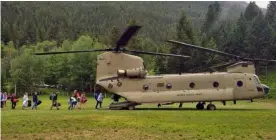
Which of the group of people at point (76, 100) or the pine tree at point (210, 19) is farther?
the pine tree at point (210, 19)

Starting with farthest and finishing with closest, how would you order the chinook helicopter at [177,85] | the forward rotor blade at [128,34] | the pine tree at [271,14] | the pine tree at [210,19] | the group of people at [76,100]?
1. the pine tree at [210,19]
2. the pine tree at [271,14]
3. the group of people at [76,100]
4. the chinook helicopter at [177,85]
5. the forward rotor blade at [128,34]

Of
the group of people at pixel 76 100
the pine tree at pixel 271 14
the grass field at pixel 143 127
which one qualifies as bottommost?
the grass field at pixel 143 127

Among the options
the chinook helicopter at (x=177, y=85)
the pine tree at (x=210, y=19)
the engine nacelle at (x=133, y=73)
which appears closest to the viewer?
the chinook helicopter at (x=177, y=85)

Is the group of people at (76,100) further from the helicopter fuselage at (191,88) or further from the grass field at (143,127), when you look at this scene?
the grass field at (143,127)

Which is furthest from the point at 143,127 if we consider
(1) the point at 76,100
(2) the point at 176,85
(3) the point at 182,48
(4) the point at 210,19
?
(4) the point at 210,19

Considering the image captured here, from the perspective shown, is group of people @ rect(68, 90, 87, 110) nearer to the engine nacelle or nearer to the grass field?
the engine nacelle

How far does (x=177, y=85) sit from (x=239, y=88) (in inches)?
181

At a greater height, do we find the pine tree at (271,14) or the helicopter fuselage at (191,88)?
the pine tree at (271,14)

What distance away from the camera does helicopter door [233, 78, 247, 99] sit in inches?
1294

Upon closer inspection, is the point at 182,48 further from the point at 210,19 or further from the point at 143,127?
the point at 210,19

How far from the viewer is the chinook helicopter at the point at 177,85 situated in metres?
32.9

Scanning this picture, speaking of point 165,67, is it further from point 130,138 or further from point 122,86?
point 130,138

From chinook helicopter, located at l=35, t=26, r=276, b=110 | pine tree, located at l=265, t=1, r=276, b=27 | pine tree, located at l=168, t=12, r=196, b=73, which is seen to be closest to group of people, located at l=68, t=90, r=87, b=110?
chinook helicopter, located at l=35, t=26, r=276, b=110

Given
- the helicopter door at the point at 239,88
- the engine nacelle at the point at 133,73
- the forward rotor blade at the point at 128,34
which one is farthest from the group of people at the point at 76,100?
the helicopter door at the point at 239,88
